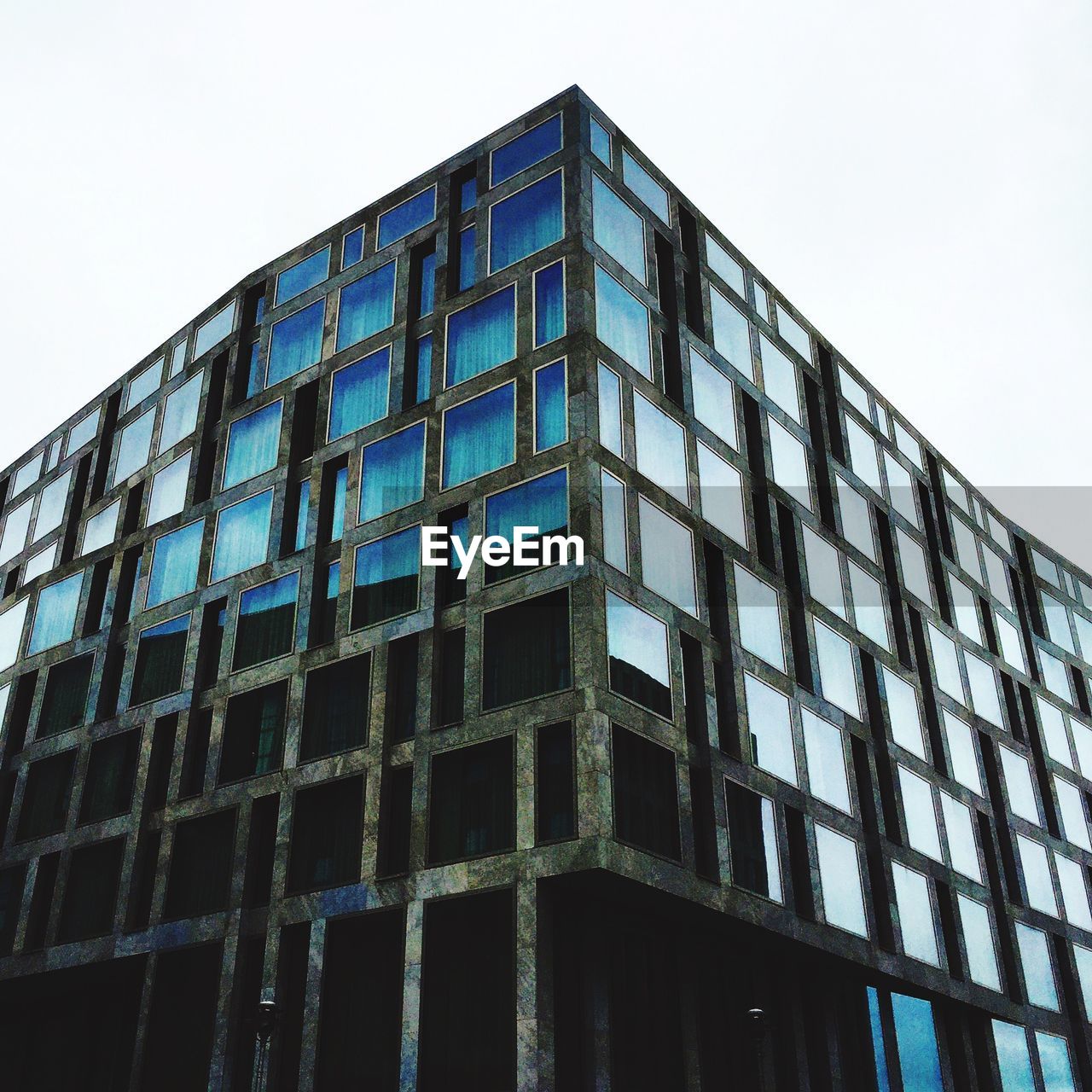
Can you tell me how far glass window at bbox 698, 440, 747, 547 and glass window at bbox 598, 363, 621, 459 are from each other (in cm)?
470

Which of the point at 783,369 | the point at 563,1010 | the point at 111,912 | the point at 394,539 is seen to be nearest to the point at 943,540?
the point at 783,369

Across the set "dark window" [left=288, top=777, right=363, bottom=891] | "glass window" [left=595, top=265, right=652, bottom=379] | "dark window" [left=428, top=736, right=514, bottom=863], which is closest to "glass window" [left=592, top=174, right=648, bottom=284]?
"glass window" [left=595, top=265, right=652, bottom=379]

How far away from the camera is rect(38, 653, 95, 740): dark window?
1929 inches

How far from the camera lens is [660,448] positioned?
1619 inches

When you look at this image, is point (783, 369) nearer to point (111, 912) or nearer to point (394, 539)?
point (394, 539)

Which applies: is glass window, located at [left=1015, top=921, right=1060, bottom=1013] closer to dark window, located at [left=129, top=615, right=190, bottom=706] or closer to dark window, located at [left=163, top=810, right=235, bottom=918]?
dark window, located at [left=163, top=810, right=235, bottom=918]

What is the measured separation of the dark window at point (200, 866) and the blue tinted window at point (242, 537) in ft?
30.8

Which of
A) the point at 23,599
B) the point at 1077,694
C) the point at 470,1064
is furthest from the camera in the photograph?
the point at 1077,694

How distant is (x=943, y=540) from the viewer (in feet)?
197

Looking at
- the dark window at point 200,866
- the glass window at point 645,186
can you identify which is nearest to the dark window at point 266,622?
the dark window at point 200,866

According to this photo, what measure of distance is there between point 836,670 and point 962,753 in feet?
34.5

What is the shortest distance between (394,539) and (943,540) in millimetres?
30852

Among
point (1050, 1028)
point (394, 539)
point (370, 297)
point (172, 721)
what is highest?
point (370, 297)

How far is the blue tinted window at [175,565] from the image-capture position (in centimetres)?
4753
